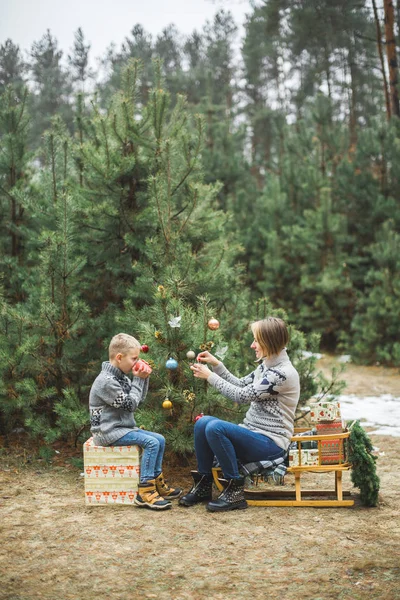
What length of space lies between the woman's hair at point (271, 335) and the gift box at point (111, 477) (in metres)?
1.16

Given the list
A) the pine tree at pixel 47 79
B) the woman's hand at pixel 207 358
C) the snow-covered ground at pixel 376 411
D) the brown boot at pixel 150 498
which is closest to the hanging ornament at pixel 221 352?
the woman's hand at pixel 207 358

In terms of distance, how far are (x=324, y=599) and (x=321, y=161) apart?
38.9 ft

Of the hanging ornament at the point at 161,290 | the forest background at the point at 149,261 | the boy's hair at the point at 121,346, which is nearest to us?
the boy's hair at the point at 121,346

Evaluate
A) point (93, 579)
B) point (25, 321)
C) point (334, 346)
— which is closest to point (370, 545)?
point (93, 579)

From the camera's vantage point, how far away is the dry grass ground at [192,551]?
9.61ft

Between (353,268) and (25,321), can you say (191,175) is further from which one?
(353,268)

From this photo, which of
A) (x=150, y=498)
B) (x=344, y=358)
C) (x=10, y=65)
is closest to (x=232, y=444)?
(x=150, y=498)

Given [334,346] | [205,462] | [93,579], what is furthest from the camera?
[334,346]

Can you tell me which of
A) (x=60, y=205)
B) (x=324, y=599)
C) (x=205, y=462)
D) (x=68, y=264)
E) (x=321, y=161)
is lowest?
(x=324, y=599)

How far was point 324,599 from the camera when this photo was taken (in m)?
2.82

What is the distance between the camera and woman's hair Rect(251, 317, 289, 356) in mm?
4258

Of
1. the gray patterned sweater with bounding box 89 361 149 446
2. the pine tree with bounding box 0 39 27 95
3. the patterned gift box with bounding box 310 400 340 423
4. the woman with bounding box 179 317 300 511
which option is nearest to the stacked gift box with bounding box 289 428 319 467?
the woman with bounding box 179 317 300 511

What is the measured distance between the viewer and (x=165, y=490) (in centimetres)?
436

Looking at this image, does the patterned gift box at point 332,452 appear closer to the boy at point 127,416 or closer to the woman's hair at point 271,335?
the woman's hair at point 271,335
